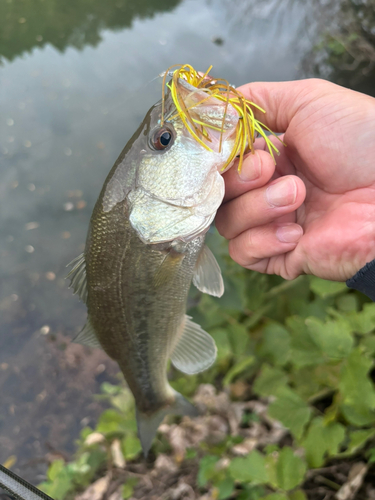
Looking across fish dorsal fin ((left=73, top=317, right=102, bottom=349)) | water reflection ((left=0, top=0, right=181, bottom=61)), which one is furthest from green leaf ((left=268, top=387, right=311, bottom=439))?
water reflection ((left=0, top=0, right=181, bottom=61))

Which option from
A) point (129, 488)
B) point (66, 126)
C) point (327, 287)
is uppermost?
point (66, 126)

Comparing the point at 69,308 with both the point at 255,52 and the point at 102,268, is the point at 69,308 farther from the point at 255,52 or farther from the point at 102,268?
the point at 255,52

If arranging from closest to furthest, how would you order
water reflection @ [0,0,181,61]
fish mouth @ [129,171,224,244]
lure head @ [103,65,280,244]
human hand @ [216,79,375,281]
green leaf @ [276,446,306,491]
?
lure head @ [103,65,280,244] → fish mouth @ [129,171,224,244] → human hand @ [216,79,375,281] → green leaf @ [276,446,306,491] → water reflection @ [0,0,181,61]

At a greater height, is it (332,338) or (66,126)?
(66,126)

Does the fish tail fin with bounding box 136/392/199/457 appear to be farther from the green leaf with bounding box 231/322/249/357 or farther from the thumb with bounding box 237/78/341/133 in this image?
the thumb with bounding box 237/78/341/133

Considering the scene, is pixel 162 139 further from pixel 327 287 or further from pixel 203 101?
pixel 327 287

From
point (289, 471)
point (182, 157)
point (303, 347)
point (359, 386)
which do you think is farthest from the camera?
point (303, 347)

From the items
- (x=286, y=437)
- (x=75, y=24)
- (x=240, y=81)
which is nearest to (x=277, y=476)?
(x=286, y=437)

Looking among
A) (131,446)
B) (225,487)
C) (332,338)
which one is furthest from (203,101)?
(131,446)
